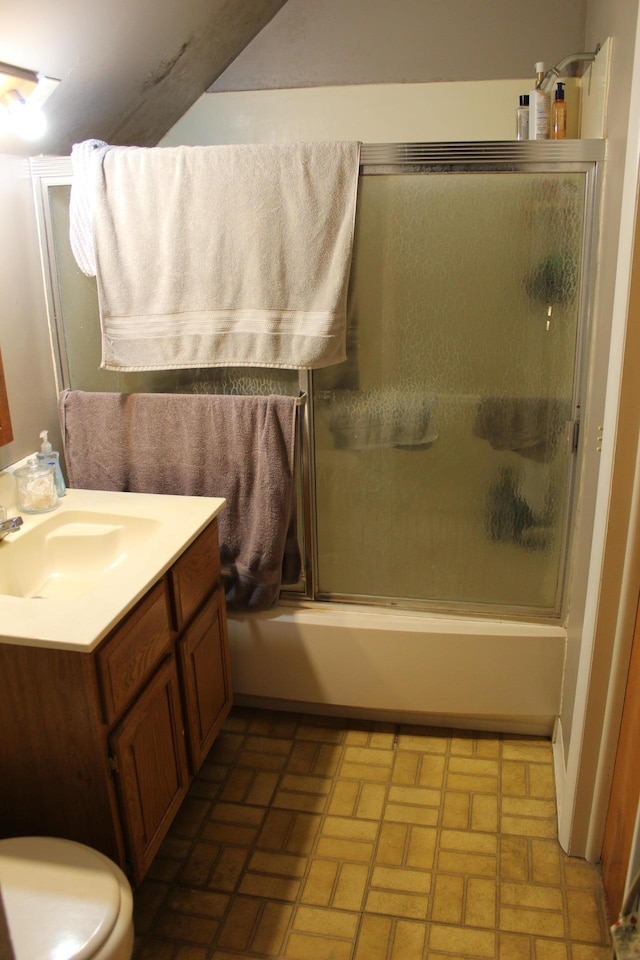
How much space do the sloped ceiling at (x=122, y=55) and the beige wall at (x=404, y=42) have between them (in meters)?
0.09

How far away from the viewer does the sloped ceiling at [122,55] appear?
5.41ft

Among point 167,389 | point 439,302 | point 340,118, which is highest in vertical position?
point 340,118

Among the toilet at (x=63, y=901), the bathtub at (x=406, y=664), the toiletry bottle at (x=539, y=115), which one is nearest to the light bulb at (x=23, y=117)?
the toiletry bottle at (x=539, y=115)

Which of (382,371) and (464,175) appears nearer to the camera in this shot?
(464,175)

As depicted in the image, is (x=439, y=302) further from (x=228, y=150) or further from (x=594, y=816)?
(x=594, y=816)

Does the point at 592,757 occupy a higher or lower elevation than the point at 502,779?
higher

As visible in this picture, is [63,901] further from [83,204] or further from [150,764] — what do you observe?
[83,204]

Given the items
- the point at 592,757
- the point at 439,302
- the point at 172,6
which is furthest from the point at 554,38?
the point at 592,757

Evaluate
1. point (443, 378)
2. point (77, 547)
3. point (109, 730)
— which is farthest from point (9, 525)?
point (443, 378)

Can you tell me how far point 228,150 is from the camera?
6.31 feet

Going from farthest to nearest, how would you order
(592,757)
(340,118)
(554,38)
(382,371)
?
(340,118) < (554,38) < (382,371) < (592,757)

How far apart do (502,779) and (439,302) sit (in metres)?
1.33

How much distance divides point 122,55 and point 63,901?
193 cm

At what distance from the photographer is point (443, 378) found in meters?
2.06
